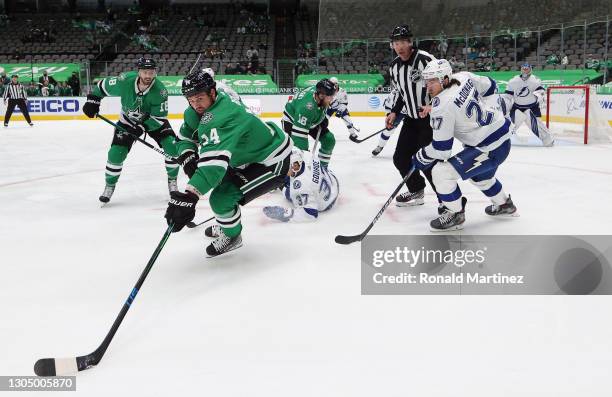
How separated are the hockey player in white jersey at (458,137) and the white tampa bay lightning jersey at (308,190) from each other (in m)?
0.76

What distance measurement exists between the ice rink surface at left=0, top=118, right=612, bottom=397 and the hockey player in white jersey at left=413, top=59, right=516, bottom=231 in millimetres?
263

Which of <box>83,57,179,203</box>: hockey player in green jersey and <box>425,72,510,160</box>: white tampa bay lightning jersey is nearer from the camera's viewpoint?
<box>425,72,510,160</box>: white tampa bay lightning jersey

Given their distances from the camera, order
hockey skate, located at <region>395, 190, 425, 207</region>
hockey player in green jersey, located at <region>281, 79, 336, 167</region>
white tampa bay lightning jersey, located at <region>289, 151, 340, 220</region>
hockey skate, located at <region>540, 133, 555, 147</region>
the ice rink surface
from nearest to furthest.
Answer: the ice rink surface
white tampa bay lightning jersey, located at <region>289, 151, 340, 220</region>
hockey skate, located at <region>395, 190, 425, 207</region>
hockey player in green jersey, located at <region>281, 79, 336, 167</region>
hockey skate, located at <region>540, 133, 555, 147</region>

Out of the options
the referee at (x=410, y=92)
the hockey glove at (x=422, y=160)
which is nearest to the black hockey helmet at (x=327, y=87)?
the referee at (x=410, y=92)

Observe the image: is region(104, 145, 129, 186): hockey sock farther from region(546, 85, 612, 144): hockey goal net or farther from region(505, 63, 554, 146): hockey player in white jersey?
region(546, 85, 612, 144): hockey goal net

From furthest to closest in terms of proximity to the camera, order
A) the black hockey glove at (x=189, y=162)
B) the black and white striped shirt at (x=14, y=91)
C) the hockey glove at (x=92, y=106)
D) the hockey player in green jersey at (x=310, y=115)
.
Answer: the black and white striped shirt at (x=14, y=91)
the hockey player in green jersey at (x=310, y=115)
the hockey glove at (x=92, y=106)
the black hockey glove at (x=189, y=162)

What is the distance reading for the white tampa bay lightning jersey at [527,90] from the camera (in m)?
8.05

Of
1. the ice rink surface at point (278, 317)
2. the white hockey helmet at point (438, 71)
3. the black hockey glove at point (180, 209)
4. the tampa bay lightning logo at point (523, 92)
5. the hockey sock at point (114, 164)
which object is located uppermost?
the white hockey helmet at point (438, 71)

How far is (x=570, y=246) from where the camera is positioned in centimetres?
310

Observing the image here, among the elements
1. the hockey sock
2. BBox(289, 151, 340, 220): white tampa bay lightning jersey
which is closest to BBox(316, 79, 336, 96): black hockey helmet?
BBox(289, 151, 340, 220): white tampa bay lightning jersey

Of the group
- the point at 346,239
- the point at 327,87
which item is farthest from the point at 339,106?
the point at 346,239

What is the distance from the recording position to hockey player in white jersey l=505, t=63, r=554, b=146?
8.02 meters

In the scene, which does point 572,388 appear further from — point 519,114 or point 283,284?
point 519,114

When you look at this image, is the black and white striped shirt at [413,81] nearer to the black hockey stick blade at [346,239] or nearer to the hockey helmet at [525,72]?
the black hockey stick blade at [346,239]
